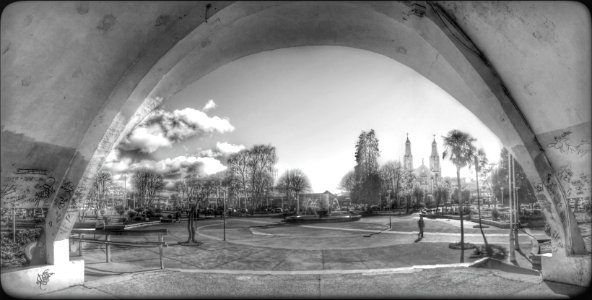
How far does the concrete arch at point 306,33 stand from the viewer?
4.84 m

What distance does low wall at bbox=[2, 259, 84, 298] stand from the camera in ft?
15.0

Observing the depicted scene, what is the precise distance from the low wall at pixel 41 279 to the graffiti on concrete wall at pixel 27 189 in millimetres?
950

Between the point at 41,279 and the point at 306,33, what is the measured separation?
5584 millimetres

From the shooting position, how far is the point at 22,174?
16.2 ft

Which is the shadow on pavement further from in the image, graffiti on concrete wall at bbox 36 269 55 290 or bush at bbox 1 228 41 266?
bush at bbox 1 228 41 266

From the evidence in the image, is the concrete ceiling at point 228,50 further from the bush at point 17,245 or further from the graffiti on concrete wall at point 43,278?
the graffiti on concrete wall at point 43,278

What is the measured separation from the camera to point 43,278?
192 inches

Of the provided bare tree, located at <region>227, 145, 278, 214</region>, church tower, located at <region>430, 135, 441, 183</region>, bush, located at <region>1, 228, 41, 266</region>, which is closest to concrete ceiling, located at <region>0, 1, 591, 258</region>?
bush, located at <region>1, 228, 41, 266</region>

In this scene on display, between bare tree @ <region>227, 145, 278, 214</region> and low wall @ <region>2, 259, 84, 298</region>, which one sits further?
bare tree @ <region>227, 145, 278, 214</region>

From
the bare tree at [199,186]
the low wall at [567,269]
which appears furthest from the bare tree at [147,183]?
the low wall at [567,269]

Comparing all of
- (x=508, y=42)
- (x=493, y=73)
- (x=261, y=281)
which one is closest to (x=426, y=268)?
(x=261, y=281)

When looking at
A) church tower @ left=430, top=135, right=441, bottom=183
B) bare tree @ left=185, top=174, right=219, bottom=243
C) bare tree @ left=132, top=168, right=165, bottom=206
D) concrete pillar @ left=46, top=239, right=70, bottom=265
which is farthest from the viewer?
church tower @ left=430, top=135, right=441, bottom=183

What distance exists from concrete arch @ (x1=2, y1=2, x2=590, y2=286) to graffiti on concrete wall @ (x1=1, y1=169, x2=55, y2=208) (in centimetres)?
12

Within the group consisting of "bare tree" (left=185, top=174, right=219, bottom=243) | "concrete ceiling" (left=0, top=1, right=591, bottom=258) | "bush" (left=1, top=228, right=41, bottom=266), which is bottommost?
"bare tree" (left=185, top=174, right=219, bottom=243)
